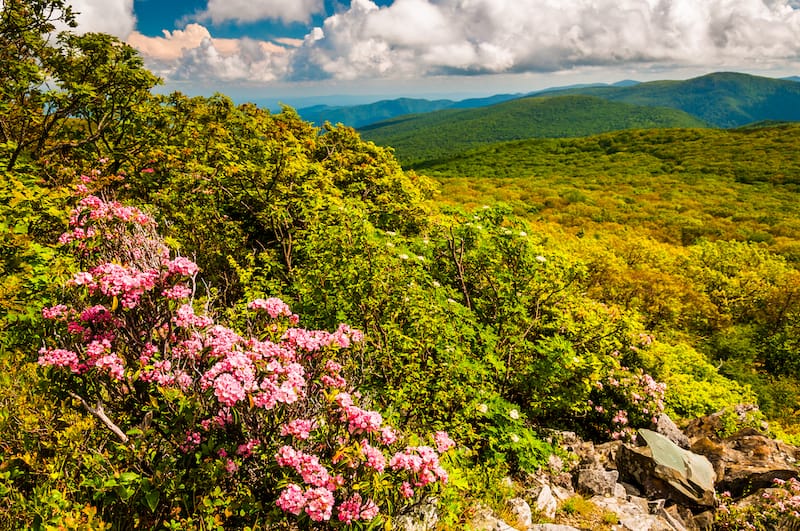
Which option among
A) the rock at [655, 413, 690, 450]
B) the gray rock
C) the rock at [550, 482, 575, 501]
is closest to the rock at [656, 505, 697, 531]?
the rock at [550, 482, 575, 501]

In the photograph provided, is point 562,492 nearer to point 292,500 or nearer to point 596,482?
point 596,482

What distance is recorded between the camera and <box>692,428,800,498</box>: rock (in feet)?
28.6

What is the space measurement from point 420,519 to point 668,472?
613 cm

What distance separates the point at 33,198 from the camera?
685 centimetres

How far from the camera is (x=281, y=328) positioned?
4648 mm

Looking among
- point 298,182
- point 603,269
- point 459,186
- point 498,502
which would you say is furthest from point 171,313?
point 459,186

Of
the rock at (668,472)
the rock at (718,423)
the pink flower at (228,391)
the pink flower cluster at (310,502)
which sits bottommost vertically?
the rock at (718,423)

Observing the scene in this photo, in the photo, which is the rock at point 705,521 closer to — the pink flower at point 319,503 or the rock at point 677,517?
the rock at point 677,517

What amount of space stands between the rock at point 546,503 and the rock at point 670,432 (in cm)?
485

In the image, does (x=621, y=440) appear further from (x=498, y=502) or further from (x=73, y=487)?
(x=73, y=487)

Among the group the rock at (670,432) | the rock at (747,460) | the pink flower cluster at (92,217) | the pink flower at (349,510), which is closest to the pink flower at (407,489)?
the pink flower at (349,510)

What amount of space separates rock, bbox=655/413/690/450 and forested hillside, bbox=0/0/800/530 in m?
0.46

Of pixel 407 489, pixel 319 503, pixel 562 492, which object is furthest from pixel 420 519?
pixel 562 492

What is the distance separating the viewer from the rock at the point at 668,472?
8211mm
